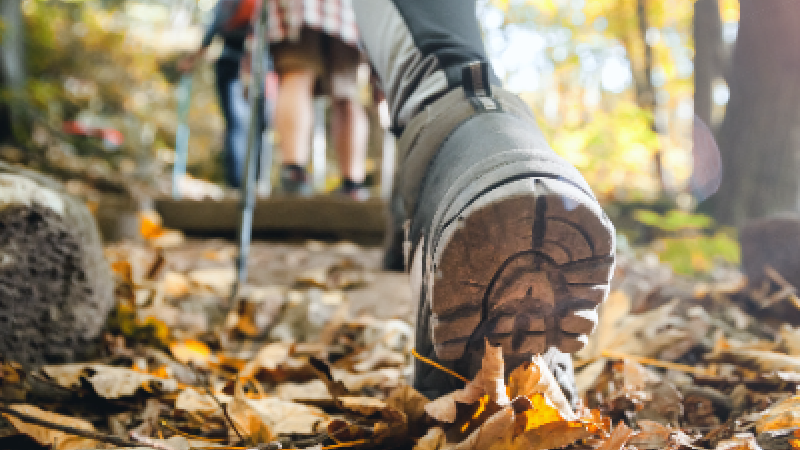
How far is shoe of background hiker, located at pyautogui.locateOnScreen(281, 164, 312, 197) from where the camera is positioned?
2684mm

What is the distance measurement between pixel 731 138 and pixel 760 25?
906 millimetres

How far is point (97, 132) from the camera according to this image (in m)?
7.77

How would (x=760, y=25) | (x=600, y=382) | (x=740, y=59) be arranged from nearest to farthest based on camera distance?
(x=600, y=382), (x=760, y=25), (x=740, y=59)

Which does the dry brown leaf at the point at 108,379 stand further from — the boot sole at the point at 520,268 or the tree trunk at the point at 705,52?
the tree trunk at the point at 705,52

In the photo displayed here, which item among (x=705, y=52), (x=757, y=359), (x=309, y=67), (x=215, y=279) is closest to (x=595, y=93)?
(x=705, y=52)

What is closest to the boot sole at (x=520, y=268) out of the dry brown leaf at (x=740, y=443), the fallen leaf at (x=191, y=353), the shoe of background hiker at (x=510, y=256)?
the shoe of background hiker at (x=510, y=256)

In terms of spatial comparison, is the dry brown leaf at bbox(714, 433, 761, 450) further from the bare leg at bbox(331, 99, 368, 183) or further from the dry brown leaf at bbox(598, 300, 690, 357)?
the bare leg at bbox(331, 99, 368, 183)

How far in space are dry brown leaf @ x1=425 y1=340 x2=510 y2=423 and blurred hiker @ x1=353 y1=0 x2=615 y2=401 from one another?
3cm

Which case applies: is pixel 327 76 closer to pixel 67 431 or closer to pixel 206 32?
pixel 206 32

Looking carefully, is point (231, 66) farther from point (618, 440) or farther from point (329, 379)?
point (618, 440)

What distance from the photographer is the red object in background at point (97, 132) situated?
294 inches

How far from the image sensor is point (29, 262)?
36.0 inches

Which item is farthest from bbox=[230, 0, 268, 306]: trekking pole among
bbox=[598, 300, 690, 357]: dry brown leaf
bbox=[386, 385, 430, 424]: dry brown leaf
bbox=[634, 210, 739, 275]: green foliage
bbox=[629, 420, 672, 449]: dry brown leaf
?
bbox=[634, 210, 739, 275]: green foliage

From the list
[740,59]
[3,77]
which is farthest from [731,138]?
[3,77]
